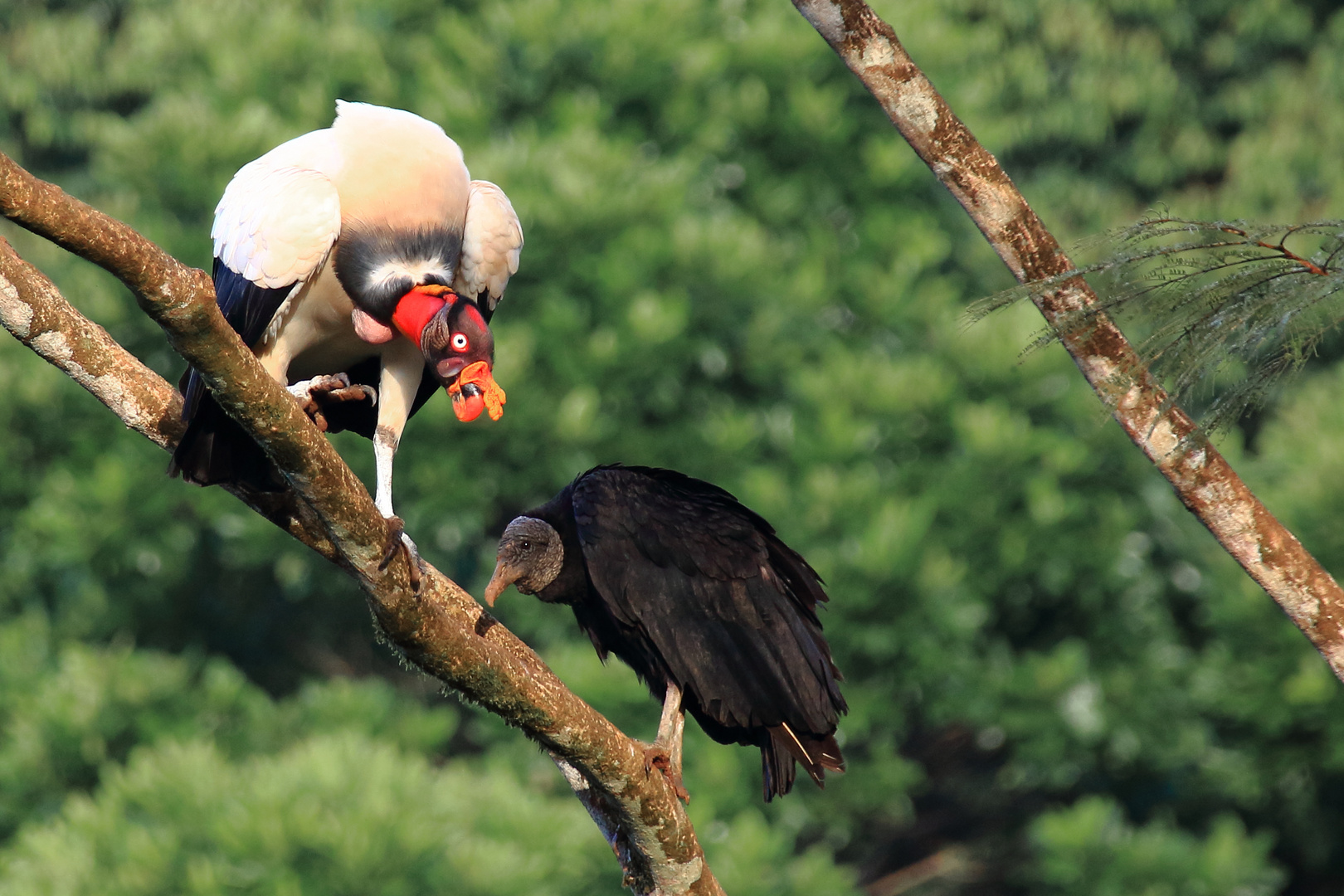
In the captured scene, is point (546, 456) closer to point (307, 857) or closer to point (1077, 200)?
point (307, 857)

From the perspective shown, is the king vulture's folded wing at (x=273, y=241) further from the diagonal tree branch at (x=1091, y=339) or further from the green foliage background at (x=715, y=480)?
the green foliage background at (x=715, y=480)

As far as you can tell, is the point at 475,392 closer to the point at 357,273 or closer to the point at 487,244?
the point at 357,273

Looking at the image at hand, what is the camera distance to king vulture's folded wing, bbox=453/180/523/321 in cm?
367

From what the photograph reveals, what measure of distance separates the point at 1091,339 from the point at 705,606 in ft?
4.12

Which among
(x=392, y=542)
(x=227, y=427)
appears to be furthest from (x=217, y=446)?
(x=392, y=542)

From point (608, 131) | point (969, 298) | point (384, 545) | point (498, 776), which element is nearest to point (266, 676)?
point (498, 776)

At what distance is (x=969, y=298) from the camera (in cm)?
1051

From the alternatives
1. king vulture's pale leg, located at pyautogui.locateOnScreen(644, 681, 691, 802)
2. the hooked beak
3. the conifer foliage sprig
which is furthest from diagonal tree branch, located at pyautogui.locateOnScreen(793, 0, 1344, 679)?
the hooked beak

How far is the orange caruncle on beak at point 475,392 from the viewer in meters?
3.02

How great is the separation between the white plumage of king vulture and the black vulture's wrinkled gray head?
1.76 ft

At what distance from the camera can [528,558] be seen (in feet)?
13.3

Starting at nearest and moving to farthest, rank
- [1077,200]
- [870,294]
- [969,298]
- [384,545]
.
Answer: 1. [384,545]
2. [870,294]
3. [969,298]
4. [1077,200]

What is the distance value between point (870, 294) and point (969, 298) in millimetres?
1088

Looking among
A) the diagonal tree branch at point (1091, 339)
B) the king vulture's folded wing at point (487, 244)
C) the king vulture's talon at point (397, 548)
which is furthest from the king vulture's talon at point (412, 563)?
the diagonal tree branch at point (1091, 339)
